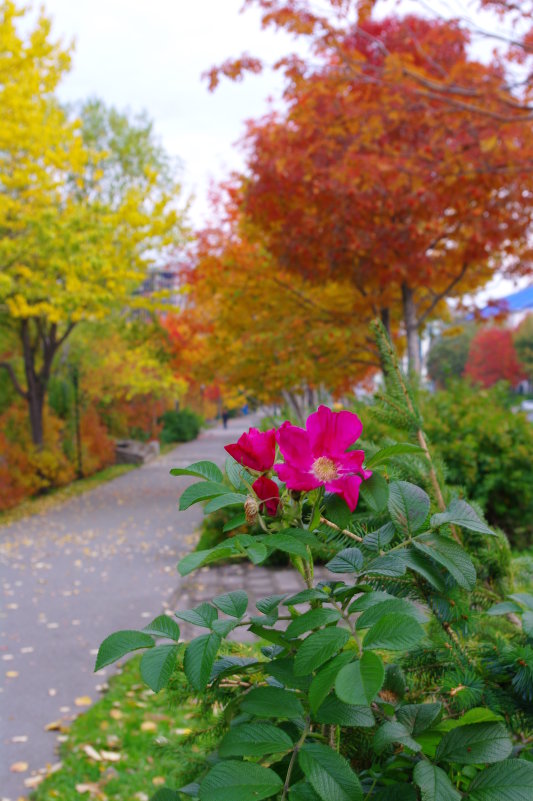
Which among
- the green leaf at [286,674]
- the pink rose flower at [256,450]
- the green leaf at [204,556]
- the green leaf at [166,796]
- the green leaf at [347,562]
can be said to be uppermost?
the pink rose flower at [256,450]

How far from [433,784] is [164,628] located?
33cm

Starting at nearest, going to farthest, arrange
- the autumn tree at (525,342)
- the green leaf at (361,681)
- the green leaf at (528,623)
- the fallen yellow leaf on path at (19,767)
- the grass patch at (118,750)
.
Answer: the green leaf at (361,681) → the green leaf at (528,623) → the grass patch at (118,750) → the fallen yellow leaf on path at (19,767) → the autumn tree at (525,342)

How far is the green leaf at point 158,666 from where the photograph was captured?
26.6 inches

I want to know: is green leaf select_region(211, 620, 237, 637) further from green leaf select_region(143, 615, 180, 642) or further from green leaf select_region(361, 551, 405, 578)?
green leaf select_region(361, 551, 405, 578)

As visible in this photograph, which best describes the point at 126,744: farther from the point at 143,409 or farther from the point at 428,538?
the point at 143,409

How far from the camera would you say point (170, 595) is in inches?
229

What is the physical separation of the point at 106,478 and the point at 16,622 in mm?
10891

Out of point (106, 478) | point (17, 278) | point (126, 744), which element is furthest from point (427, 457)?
point (106, 478)

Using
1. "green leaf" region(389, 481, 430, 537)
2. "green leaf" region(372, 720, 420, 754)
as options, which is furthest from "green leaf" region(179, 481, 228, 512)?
"green leaf" region(372, 720, 420, 754)

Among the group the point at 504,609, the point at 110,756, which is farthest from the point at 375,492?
the point at 110,756

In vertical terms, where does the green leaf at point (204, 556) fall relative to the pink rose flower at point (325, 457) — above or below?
below

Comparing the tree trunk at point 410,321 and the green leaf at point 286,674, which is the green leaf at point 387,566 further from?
the tree trunk at point 410,321

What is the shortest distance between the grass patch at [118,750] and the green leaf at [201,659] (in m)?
1.68

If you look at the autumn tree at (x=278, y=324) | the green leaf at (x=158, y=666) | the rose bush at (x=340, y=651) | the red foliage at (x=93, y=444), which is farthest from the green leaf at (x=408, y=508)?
the red foliage at (x=93, y=444)
